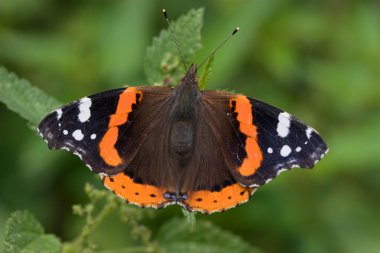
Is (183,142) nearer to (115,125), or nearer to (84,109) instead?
(115,125)

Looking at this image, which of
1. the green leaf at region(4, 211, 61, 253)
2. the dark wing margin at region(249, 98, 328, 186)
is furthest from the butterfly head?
the green leaf at region(4, 211, 61, 253)

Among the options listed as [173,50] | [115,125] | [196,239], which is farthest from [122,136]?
[196,239]

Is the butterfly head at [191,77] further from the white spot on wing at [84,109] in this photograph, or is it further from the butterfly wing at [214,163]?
the white spot on wing at [84,109]

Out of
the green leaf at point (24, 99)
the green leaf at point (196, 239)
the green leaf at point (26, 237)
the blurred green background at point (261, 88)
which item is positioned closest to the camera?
the green leaf at point (26, 237)

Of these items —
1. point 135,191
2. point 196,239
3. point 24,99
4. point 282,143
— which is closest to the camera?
point 135,191

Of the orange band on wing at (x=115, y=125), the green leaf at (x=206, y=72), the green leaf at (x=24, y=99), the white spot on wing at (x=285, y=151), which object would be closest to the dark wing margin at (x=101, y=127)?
the orange band on wing at (x=115, y=125)

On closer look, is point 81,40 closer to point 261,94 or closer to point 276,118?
point 261,94

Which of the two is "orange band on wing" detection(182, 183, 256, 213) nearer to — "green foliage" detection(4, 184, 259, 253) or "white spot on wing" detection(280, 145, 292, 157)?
"green foliage" detection(4, 184, 259, 253)
